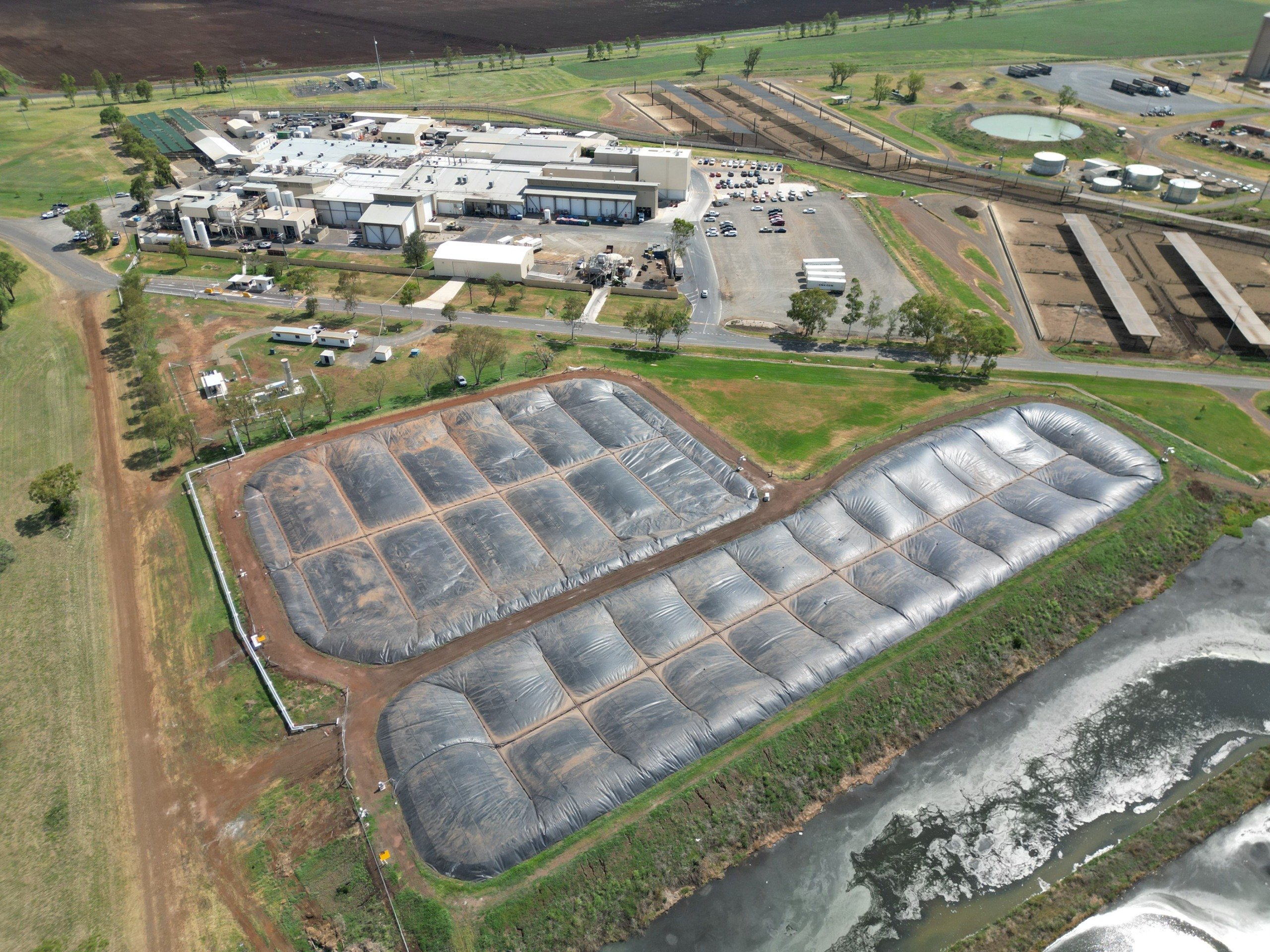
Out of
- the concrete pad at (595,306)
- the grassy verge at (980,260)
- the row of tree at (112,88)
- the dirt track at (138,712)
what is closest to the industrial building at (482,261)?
the concrete pad at (595,306)

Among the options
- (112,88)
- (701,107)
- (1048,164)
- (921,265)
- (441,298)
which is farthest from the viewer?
(701,107)

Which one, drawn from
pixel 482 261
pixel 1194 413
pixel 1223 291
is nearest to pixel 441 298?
pixel 482 261

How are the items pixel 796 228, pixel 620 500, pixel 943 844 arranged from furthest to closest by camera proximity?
1. pixel 796 228
2. pixel 620 500
3. pixel 943 844

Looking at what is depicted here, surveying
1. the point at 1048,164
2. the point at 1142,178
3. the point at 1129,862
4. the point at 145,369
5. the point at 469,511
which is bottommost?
the point at 1129,862

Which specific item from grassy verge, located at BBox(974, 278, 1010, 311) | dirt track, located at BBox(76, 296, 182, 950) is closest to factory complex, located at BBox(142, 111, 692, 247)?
dirt track, located at BBox(76, 296, 182, 950)

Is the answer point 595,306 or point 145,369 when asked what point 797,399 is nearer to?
point 595,306

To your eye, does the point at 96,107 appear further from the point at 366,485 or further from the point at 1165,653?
the point at 1165,653

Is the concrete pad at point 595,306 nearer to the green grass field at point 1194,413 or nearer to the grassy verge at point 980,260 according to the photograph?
the green grass field at point 1194,413

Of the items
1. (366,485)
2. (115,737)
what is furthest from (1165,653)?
(115,737)
